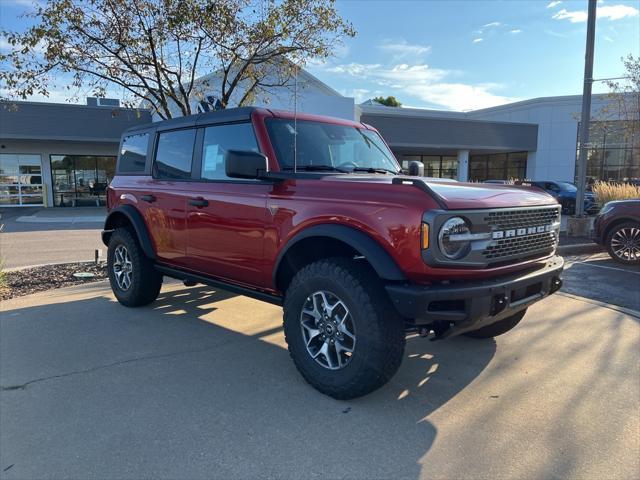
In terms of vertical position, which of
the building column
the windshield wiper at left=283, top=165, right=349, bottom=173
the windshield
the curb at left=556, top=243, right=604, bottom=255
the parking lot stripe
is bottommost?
the parking lot stripe

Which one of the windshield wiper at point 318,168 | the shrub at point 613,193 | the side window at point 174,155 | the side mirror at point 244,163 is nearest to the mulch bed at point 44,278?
the side window at point 174,155

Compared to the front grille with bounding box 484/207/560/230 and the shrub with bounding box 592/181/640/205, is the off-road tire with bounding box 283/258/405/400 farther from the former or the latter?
the shrub with bounding box 592/181/640/205

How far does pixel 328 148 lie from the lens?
4.17 meters

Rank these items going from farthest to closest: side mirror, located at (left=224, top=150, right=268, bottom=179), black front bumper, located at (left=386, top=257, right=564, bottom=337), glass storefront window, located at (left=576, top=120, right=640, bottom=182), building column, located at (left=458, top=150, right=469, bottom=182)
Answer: building column, located at (left=458, top=150, right=469, bottom=182)
glass storefront window, located at (left=576, top=120, right=640, bottom=182)
side mirror, located at (left=224, top=150, right=268, bottom=179)
black front bumper, located at (left=386, top=257, right=564, bottom=337)

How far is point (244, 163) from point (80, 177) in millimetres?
25983

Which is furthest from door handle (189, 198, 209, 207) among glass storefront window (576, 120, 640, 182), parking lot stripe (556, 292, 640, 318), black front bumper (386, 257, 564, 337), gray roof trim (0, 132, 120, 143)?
glass storefront window (576, 120, 640, 182)

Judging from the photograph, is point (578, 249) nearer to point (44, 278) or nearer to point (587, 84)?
point (587, 84)

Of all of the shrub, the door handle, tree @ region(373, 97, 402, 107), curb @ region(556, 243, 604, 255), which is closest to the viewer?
the door handle

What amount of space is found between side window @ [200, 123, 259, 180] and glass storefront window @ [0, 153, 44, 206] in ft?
82.2

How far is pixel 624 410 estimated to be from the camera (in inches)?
126

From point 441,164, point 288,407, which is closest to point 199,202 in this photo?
point 288,407

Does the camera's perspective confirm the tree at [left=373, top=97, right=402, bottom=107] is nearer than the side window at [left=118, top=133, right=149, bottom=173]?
No

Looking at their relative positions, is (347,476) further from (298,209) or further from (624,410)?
(624,410)

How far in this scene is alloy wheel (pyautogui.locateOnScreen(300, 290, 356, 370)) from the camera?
3.24 m
